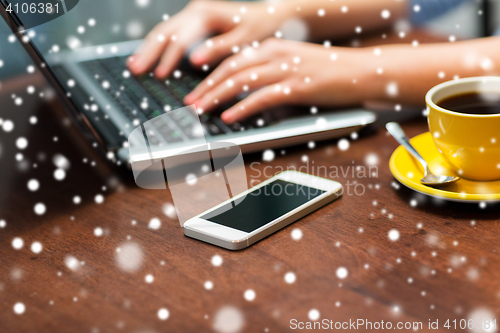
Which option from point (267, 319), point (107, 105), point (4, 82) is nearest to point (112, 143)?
point (107, 105)

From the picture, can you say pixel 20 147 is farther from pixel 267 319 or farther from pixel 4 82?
pixel 267 319

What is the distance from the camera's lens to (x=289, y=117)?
64 centimetres

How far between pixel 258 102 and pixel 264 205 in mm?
239

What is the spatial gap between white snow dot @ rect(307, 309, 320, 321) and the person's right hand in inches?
19.0

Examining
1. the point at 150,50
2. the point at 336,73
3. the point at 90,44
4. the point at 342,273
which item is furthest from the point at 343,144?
the point at 90,44

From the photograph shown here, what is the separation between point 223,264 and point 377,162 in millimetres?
251

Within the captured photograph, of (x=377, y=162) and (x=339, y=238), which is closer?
(x=339, y=238)

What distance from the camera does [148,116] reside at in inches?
22.6

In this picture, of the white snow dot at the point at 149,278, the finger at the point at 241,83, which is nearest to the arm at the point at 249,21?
the finger at the point at 241,83

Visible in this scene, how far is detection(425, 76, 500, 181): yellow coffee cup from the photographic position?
419 millimetres

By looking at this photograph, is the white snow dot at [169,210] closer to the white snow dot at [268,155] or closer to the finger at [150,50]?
the white snow dot at [268,155]

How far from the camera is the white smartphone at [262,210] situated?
398 millimetres

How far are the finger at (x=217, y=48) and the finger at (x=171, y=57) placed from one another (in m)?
0.03

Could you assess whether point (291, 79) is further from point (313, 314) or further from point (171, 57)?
point (313, 314)
